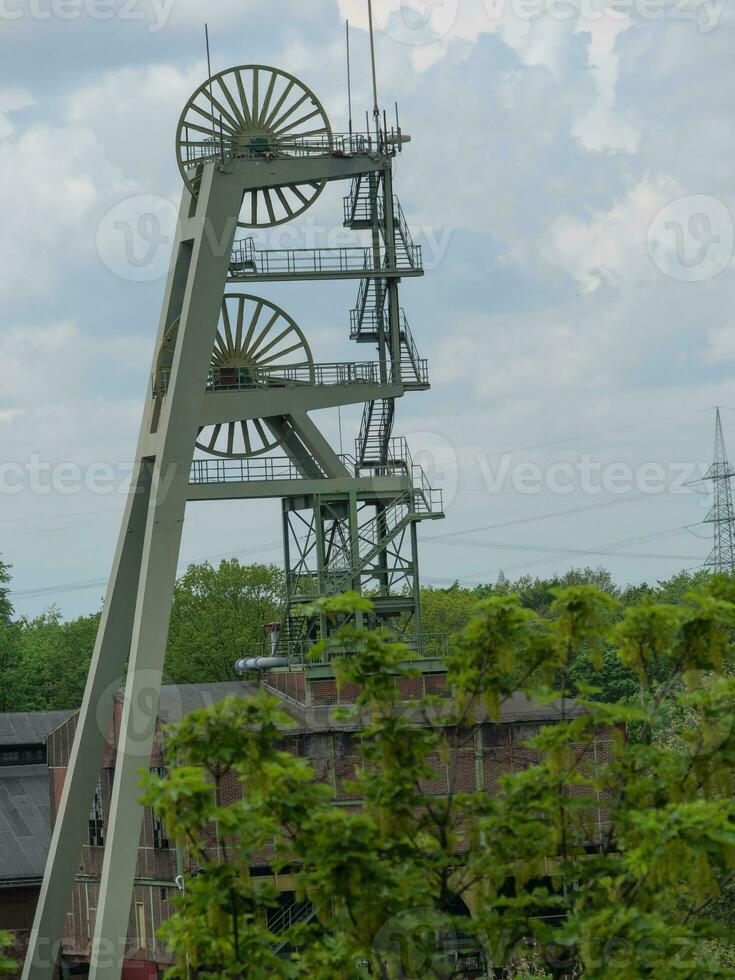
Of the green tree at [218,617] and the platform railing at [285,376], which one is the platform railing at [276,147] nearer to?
the platform railing at [285,376]

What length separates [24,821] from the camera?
5459cm

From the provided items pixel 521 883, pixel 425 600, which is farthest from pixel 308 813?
pixel 425 600

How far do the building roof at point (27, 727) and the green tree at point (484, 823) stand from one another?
45269 millimetres

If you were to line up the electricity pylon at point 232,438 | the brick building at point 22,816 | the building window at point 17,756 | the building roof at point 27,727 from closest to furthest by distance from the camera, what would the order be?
the electricity pylon at point 232,438 < the brick building at point 22,816 < the building window at point 17,756 < the building roof at point 27,727

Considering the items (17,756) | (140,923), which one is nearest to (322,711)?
(140,923)

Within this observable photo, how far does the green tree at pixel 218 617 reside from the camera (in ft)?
278

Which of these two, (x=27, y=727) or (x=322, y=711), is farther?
(x=27, y=727)

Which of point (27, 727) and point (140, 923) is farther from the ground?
point (27, 727)

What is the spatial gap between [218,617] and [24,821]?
32368 millimetres

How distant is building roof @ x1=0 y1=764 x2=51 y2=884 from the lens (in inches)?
2030

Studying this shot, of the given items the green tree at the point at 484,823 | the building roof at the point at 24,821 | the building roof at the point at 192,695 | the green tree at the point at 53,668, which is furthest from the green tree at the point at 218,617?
the green tree at the point at 484,823

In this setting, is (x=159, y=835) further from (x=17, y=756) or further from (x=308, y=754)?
(x=17, y=756)

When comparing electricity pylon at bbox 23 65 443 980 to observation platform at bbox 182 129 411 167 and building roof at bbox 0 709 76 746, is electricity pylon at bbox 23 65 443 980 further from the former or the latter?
building roof at bbox 0 709 76 746

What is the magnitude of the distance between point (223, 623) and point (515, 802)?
71.7m
